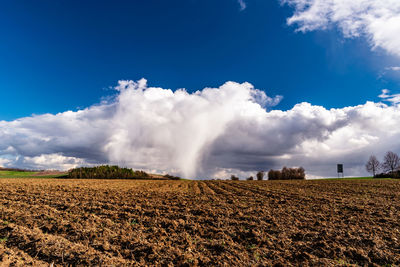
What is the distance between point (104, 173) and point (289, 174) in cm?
6598

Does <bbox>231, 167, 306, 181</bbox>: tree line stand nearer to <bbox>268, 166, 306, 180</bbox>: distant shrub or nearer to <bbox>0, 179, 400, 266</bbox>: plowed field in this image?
<bbox>268, 166, 306, 180</bbox>: distant shrub

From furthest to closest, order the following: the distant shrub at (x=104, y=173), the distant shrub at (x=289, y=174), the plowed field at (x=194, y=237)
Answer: the distant shrub at (x=289, y=174)
the distant shrub at (x=104, y=173)
the plowed field at (x=194, y=237)

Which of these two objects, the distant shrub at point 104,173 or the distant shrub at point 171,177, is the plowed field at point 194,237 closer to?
the distant shrub at point 104,173

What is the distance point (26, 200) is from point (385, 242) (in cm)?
1947

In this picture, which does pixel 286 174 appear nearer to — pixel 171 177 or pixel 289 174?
pixel 289 174

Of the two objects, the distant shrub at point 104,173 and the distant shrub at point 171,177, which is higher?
the distant shrub at point 104,173

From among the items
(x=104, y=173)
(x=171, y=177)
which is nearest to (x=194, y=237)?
(x=104, y=173)

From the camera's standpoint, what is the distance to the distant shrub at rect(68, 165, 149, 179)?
75625 millimetres

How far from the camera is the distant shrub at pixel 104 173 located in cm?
7562

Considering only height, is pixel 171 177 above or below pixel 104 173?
below

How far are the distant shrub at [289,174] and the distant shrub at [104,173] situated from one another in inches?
1952

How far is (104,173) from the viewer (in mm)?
78188

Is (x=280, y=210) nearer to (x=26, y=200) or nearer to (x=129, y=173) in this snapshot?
(x=26, y=200)

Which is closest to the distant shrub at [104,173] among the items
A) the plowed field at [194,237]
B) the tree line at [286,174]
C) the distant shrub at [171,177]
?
the distant shrub at [171,177]
